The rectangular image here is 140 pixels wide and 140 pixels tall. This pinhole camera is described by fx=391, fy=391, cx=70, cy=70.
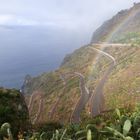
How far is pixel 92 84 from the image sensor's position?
273 feet

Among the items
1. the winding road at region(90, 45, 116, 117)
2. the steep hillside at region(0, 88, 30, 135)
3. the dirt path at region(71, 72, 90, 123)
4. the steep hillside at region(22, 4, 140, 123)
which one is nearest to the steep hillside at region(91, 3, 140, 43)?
the steep hillside at region(22, 4, 140, 123)

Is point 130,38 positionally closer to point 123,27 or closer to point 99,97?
point 123,27

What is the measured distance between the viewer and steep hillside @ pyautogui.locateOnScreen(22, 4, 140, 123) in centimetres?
6600

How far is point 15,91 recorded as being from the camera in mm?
34750

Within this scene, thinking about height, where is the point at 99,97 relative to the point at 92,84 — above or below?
below

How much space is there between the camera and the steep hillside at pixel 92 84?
217 feet

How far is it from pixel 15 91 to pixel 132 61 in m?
54.4

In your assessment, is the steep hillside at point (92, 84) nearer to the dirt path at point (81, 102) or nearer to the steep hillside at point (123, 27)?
the dirt path at point (81, 102)

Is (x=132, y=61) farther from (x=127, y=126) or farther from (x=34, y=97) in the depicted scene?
(x=127, y=126)

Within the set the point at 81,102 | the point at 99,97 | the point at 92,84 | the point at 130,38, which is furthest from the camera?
the point at 130,38

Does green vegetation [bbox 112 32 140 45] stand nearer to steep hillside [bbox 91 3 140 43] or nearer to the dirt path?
steep hillside [bbox 91 3 140 43]

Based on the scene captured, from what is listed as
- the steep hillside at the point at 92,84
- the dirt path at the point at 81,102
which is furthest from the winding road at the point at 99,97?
the dirt path at the point at 81,102

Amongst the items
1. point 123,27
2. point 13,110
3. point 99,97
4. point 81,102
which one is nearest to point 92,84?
point 81,102

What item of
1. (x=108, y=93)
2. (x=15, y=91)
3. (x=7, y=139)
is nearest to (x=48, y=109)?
(x=108, y=93)
